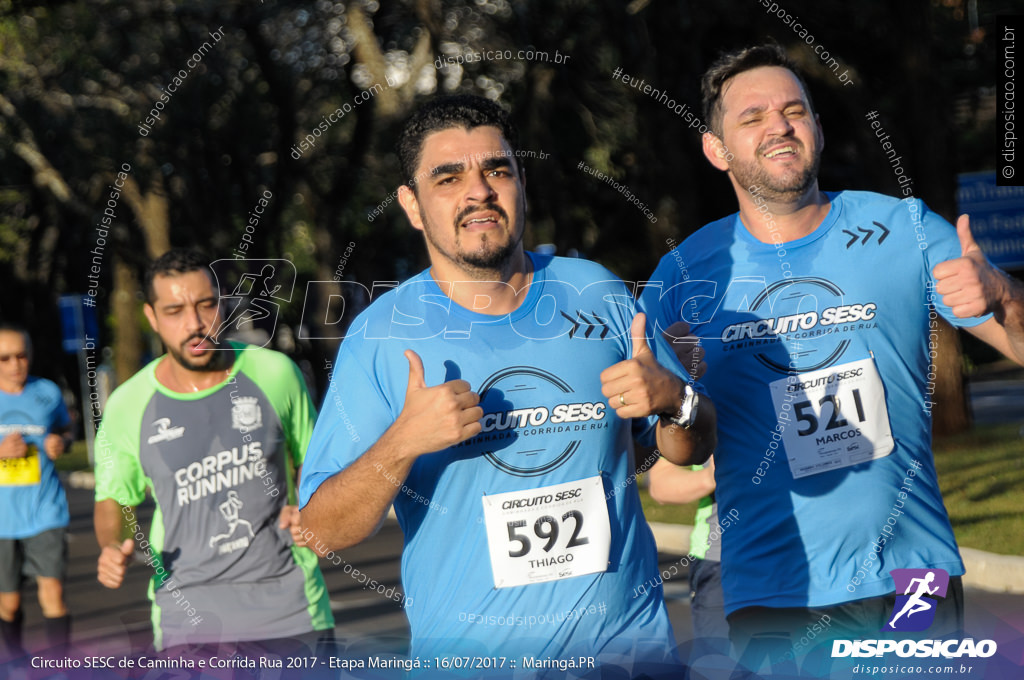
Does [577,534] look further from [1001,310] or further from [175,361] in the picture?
[175,361]

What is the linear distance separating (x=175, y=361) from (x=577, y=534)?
2.41 meters

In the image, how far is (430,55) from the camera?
12.3m

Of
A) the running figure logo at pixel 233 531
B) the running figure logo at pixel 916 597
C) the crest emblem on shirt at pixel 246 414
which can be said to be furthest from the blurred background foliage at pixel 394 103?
the running figure logo at pixel 916 597

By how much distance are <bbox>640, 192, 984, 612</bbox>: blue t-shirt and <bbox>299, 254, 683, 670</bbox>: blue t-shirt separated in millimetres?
618

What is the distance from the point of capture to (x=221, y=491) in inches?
181

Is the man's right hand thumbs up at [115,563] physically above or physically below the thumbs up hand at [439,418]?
below

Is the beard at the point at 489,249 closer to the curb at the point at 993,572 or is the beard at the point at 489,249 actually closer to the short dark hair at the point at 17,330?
the curb at the point at 993,572

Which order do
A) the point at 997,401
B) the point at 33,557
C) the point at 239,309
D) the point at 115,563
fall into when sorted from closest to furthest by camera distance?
the point at 115,563 < the point at 239,309 < the point at 33,557 < the point at 997,401

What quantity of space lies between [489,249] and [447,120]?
1.15 feet

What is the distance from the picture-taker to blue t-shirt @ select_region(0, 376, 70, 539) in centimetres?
738

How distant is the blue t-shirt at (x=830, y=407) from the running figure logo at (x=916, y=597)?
0.03 m

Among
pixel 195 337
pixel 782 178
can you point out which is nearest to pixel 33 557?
pixel 195 337

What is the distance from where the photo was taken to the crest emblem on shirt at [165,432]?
15.5ft

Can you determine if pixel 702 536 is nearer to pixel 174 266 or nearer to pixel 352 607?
pixel 174 266
